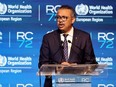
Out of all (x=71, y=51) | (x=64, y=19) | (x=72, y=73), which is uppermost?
(x=64, y=19)

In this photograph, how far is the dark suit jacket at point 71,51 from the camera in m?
3.80

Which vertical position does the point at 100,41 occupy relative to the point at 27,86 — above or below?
above

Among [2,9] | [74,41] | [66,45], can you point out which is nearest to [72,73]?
[66,45]

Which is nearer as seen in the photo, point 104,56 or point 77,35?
point 77,35

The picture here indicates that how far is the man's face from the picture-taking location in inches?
146

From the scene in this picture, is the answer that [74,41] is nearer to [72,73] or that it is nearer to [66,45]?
[66,45]

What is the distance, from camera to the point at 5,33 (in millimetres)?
5941

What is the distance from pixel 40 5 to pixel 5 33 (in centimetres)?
71

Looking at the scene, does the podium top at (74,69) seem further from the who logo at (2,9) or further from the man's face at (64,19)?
the who logo at (2,9)

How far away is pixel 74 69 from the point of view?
3264mm

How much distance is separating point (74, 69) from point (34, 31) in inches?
111

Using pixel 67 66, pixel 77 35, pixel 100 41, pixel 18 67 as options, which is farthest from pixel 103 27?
pixel 67 66

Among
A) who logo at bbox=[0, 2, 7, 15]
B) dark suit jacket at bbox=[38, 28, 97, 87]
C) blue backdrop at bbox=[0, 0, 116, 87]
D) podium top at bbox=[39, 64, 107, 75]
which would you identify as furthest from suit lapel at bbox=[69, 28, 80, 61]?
who logo at bbox=[0, 2, 7, 15]

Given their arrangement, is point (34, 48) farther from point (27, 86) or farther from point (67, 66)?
point (67, 66)
